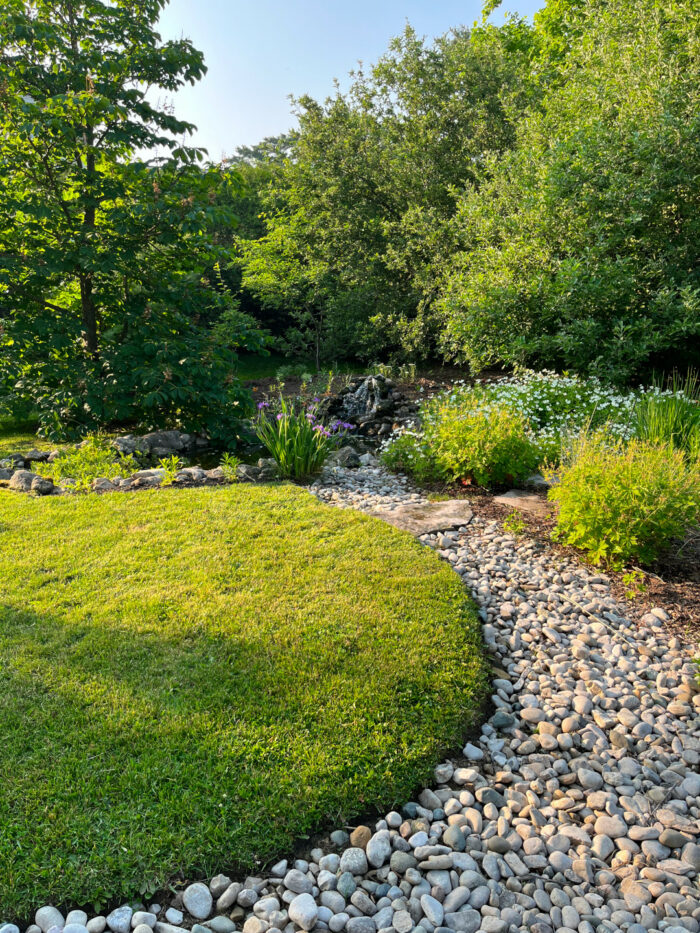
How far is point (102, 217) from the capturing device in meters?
6.43

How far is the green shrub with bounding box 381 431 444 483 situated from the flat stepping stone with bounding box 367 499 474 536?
1.72ft

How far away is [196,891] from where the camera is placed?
1.79 metres

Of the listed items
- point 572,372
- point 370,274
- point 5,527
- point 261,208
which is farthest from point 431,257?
point 5,527

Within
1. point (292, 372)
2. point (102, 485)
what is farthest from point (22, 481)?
point (292, 372)

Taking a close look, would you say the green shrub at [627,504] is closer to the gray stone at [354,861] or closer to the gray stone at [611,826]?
the gray stone at [611,826]

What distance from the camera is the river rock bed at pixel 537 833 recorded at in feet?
5.74

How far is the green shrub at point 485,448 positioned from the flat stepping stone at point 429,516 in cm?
36

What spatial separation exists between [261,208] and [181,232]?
11.3 meters

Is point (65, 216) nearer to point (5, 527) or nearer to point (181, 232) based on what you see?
point (181, 232)

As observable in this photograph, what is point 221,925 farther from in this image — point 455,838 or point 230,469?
point 230,469

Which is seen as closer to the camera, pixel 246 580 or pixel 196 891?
pixel 196 891

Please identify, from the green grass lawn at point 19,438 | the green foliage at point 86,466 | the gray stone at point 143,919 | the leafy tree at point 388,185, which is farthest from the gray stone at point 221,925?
the leafy tree at point 388,185

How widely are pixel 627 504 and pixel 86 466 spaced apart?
4688 millimetres

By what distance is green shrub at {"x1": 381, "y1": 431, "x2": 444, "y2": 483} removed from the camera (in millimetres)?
5516
